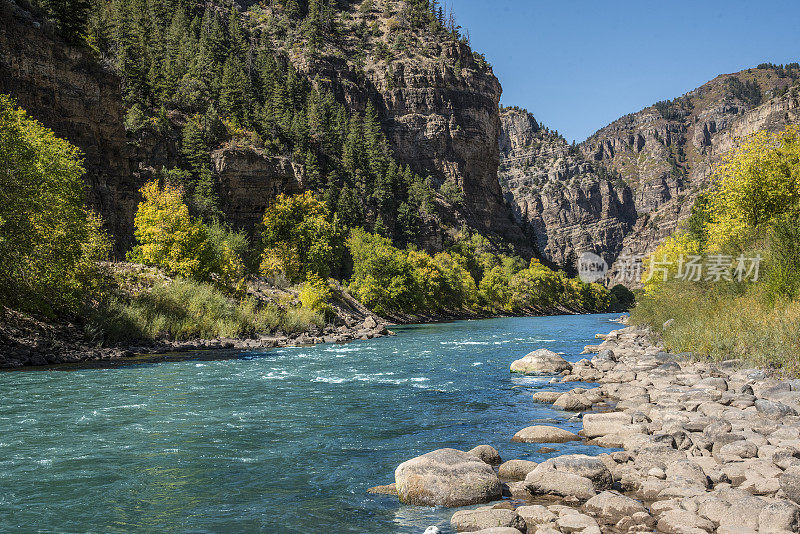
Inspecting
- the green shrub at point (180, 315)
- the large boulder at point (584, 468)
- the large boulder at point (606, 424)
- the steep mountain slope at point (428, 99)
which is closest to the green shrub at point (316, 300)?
the green shrub at point (180, 315)

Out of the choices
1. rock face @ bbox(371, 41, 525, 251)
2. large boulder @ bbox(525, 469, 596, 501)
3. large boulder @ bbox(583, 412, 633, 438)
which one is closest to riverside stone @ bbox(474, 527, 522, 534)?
large boulder @ bbox(525, 469, 596, 501)

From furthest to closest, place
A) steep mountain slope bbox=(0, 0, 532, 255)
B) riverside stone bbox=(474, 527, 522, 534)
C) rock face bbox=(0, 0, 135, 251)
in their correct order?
steep mountain slope bbox=(0, 0, 532, 255)
rock face bbox=(0, 0, 135, 251)
riverside stone bbox=(474, 527, 522, 534)

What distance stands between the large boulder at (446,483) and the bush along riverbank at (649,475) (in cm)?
2

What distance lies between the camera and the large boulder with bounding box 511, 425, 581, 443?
1391 cm

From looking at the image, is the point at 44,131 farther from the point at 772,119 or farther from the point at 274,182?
the point at 772,119

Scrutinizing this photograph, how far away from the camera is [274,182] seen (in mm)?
86125

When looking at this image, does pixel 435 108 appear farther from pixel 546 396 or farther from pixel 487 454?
pixel 487 454

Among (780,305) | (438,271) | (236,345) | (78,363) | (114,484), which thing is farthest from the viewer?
(438,271)

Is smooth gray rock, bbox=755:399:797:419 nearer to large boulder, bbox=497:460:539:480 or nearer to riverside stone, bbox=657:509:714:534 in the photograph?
large boulder, bbox=497:460:539:480

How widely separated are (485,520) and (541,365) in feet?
65.7

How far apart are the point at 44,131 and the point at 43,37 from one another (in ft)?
88.6

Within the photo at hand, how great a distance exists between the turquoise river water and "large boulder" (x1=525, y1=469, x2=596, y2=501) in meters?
1.96

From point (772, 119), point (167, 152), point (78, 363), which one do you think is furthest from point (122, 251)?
point (772, 119)

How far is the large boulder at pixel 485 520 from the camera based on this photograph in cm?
828
